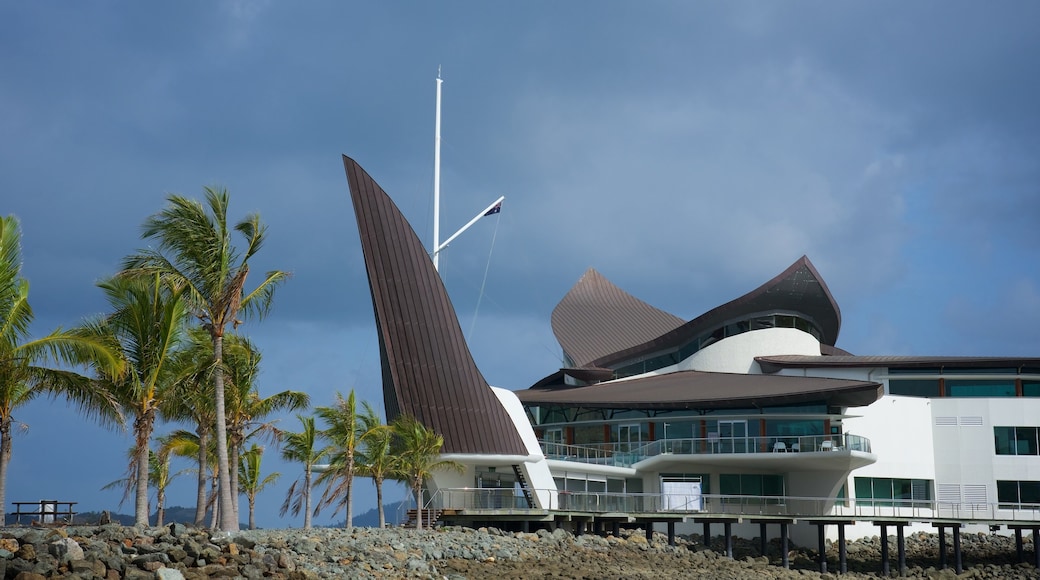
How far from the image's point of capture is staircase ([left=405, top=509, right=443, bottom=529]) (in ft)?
108

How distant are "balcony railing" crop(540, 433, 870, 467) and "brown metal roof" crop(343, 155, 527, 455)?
15.3ft

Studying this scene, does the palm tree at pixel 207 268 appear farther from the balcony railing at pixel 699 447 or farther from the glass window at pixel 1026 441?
the glass window at pixel 1026 441

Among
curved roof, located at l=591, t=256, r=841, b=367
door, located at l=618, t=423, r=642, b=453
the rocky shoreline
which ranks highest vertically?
curved roof, located at l=591, t=256, r=841, b=367

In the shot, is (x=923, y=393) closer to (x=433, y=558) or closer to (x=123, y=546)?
(x=433, y=558)

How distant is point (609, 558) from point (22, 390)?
655 inches

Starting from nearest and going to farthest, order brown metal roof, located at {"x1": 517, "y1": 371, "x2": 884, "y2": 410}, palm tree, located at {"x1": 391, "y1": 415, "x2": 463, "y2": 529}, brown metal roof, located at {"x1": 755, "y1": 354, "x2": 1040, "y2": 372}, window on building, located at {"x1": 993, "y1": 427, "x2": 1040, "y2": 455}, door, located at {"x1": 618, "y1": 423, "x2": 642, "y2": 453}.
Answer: palm tree, located at {"x1": 391, "y1": 415, "x2": 463, "y2": 529} → brown metal roof, located at {"x1": 517, "y1": 371, "x2": 884, "y2": 410} → door, located at {"x1": 618, "y1": 423, "x2": 642, "y2": 453} → window on building, located at {"x1": 993, "y1": 427, "x2": 1040, "y2": 455} → brown metal roof, located at {"x1": 755, "y1": 354, "x2": 1040, "y2": 372}

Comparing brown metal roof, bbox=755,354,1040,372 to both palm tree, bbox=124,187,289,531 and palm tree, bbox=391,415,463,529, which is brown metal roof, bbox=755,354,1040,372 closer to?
palm tree, bbox=391,415,463,529

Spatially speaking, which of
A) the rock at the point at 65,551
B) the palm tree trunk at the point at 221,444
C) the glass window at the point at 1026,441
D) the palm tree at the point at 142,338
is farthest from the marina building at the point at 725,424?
the rock at the point at 65,551

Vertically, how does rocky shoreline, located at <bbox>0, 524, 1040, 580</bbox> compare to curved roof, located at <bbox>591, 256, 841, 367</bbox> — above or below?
below

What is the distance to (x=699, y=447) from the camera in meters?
41.6

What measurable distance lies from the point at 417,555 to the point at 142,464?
666 cm

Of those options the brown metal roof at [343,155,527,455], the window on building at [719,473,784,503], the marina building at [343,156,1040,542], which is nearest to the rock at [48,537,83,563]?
the marina building at [343,156,1040,542]

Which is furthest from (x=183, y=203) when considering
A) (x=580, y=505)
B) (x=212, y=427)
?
(x=580, y=505)

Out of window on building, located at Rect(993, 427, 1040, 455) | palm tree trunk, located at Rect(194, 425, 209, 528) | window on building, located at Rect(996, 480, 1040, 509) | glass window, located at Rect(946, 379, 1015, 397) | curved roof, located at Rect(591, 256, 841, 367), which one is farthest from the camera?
curved roof, located at Rect(591, 256, 841, 367)
